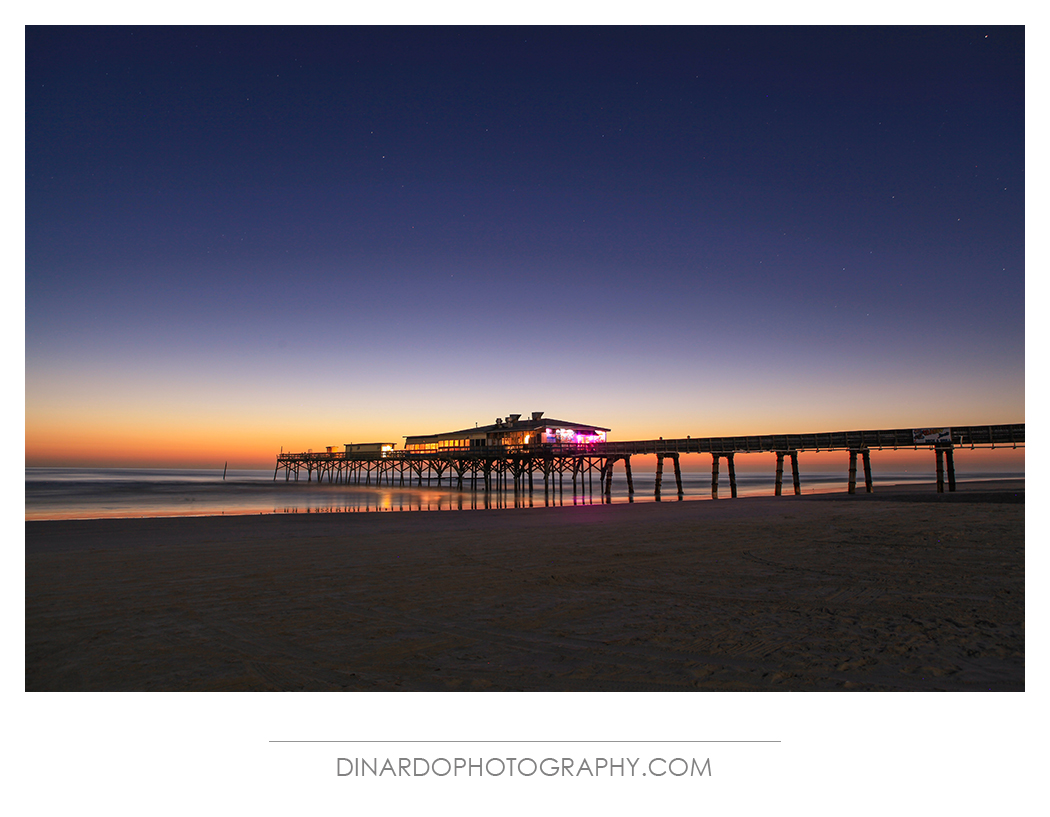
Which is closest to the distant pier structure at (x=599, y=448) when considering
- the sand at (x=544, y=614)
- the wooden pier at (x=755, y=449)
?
the wooden pier at (x=755, y=449)

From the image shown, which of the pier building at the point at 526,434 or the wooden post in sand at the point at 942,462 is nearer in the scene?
the wooden post in sand at the point at 942,462

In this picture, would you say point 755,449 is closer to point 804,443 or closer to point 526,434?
point 804,443

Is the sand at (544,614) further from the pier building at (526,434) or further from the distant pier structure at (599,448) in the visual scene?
the pier building at (526,434)

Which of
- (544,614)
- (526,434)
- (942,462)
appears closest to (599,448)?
(526,434)

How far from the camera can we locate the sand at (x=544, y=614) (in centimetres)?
459

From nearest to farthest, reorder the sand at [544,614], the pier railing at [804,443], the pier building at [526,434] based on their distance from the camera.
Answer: the sand at [544,614] → the pier railing at [804,443] → the pier building at [526,434]

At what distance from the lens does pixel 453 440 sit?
220 ft

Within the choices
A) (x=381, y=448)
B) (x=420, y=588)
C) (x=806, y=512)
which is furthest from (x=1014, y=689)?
(x=381, y=448)

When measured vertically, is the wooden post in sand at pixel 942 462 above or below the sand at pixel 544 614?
above

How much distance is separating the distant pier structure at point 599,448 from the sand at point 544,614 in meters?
20.0

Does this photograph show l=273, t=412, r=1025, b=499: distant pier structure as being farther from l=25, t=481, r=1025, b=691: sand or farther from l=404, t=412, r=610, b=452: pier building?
l=25, t=481, r=1025, b=691: sand

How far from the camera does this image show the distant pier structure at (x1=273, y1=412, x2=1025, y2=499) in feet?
95.9

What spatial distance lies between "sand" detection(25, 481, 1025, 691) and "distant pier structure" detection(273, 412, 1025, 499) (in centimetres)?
2002
